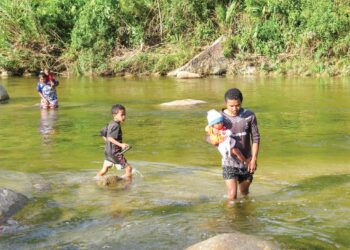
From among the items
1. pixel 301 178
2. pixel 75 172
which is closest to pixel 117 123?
pixel 75 172

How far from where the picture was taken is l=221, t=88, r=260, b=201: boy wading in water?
20.9ft

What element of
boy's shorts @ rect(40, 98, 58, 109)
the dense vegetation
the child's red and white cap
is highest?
the dense vegetation

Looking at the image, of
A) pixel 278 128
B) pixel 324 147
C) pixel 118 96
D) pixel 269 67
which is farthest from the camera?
pixel 269 67

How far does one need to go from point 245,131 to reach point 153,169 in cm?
254

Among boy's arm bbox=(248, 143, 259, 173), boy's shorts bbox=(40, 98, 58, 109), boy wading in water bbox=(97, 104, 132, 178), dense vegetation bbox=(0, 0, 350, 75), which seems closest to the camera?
boy's arm bbox=(248, 143, 259, 173)

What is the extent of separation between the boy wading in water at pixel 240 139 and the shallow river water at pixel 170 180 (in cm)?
34

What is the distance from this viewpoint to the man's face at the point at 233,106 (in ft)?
20.5

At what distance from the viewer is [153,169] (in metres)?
8.69

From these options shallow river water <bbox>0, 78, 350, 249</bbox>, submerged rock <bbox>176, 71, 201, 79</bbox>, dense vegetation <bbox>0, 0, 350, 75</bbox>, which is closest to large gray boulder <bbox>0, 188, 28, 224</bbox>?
shallow river water <bbox>0, 78, 350, 249</bbox>

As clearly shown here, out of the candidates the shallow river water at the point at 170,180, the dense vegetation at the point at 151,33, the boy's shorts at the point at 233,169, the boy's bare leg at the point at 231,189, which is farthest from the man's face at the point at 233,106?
the dense vegetation at the point at 151,33

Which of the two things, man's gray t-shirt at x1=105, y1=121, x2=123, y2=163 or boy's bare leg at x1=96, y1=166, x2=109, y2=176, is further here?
boy's bare leg at x1=96, y1=166, x2=109, y2=176

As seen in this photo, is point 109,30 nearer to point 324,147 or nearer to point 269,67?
point 269,67

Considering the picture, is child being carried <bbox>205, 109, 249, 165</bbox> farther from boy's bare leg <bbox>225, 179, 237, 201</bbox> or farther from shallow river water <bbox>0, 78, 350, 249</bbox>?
shallow river water <bbox>0, 78, 350, 249</bbox>

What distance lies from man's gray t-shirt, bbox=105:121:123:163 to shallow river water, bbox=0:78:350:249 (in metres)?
0.40
